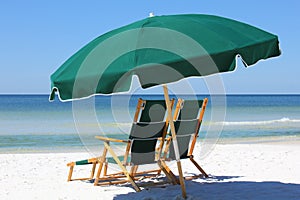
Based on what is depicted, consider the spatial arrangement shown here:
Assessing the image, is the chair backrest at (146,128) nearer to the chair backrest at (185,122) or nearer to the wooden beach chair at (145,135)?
the wooden beach chair at (145,135)

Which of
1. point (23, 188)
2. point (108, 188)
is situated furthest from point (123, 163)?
point (23, 188)

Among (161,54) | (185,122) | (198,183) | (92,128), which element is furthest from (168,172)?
(92,128)

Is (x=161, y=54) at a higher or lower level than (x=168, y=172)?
higher

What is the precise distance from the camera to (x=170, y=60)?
134 inches

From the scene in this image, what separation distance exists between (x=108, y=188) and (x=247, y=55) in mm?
2507

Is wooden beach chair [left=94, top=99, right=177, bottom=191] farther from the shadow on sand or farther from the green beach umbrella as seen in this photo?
the green beach umbrella

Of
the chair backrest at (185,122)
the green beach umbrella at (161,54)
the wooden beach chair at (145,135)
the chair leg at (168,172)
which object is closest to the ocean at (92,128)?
the chair backrest at (185,122)

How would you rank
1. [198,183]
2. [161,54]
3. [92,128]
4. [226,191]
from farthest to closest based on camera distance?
[92,128] → [198,183] → [226,191] → [161,54]

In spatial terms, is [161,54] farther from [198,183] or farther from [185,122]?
[198,183]

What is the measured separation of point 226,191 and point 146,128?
3.60ft

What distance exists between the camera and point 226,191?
489 centimetres

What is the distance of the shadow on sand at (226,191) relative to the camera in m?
4.57

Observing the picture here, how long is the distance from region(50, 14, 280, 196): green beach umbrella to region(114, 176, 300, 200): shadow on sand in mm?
1425

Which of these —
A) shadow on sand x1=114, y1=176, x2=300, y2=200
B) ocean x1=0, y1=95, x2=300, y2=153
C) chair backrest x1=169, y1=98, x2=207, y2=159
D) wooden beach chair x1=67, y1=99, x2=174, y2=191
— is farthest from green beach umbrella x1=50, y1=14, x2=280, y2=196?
ocean x1=0, y1=95, x2=300, y2=153
